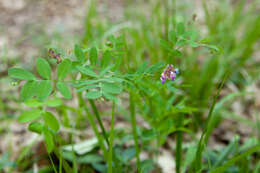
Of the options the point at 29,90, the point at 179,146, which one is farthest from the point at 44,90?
the point at 179,146

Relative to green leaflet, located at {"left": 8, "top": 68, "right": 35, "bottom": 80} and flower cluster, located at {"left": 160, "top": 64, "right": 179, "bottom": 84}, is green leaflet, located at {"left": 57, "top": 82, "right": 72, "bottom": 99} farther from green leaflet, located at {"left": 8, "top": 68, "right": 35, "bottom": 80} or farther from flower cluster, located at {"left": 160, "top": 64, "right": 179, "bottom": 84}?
flower cluster, located at {"left": 160, "top": 64, "right": 179, "bottom": 84}

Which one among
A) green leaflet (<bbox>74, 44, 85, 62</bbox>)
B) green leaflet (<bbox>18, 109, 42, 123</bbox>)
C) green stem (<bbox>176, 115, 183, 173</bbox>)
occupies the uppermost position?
green leaflet (<bbox>74, 44, 85, 62</bbox>)

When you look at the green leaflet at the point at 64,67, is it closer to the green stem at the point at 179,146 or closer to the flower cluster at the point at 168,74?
the flower cluster at the point at 168,74

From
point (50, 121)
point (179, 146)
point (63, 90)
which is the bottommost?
point (179, 146)

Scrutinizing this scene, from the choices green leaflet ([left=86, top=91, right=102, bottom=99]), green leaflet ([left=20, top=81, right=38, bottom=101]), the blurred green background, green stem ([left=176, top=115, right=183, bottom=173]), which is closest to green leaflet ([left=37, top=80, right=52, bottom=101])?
green leaflet ([left=20, top=81, right=38, bottom=101])

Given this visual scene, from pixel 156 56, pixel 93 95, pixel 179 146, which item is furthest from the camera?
pixel 156 56

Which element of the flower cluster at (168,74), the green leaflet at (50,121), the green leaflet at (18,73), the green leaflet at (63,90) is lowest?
the green leaflet at (50,121)

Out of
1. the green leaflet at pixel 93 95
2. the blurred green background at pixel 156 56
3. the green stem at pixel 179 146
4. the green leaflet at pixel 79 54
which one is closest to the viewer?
the green leaflet at pixel 93 95

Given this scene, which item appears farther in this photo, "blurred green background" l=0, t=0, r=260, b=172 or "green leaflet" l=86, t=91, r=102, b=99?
"blurred green background" l=0, t=0, r=260, b=172

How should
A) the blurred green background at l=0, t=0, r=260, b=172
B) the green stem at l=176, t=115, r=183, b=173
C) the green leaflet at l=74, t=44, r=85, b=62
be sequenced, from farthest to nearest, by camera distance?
the blurred green background at l=0, t=0, r=260, b=172 < the green stem at l=176, t=115, r=183, b=173 < the green leaflet at l=74, t=44, r=85, b=62

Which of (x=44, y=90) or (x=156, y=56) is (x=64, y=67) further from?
(x=156, y=56)

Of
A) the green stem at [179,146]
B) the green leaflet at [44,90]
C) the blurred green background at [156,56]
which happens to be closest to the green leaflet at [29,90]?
the green leaflet at [44,90]
